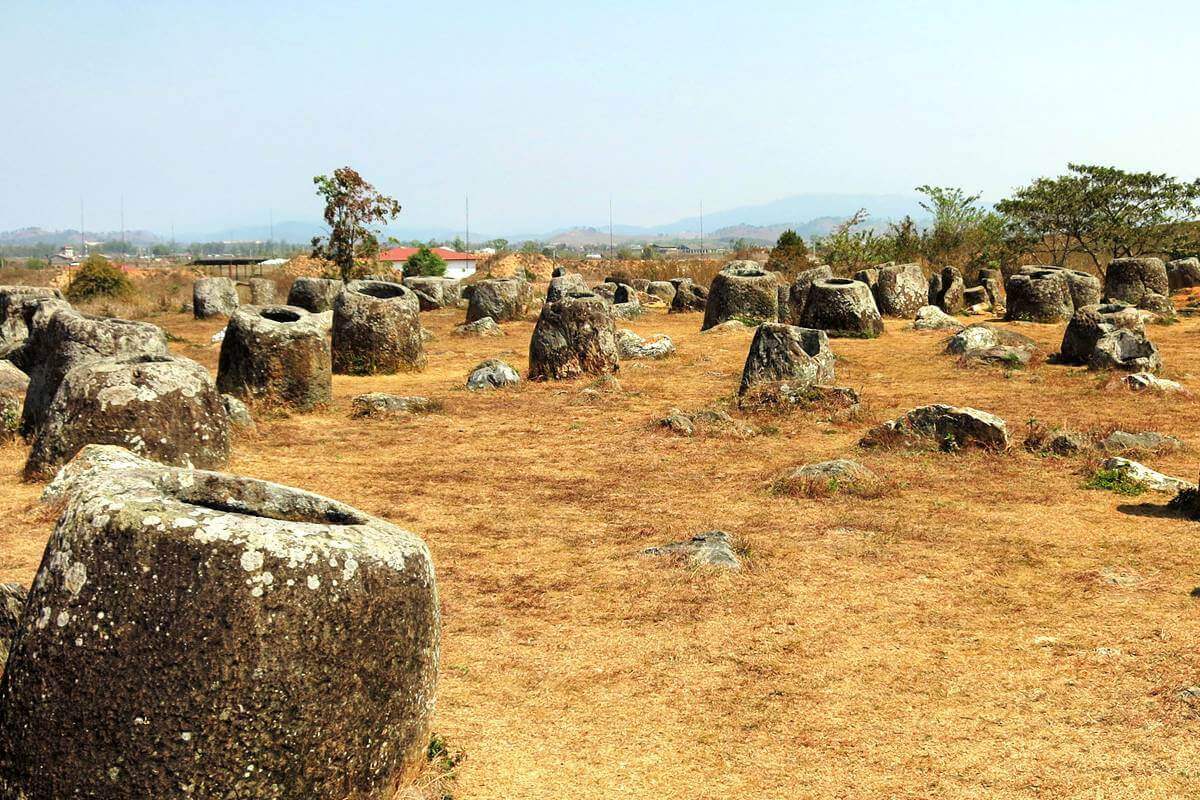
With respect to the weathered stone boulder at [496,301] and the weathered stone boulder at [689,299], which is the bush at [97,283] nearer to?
the weathered stone boulder at [496,301]

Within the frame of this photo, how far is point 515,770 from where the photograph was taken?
16.4 ft

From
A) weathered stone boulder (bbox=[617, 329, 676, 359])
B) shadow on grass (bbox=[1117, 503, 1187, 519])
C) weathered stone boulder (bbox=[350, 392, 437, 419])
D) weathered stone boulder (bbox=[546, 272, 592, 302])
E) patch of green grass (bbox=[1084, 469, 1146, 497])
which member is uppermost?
weathered stone boulder (bbox=[546, 272, 592, 302])

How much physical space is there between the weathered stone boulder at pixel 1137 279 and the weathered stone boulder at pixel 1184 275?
4.81 meters

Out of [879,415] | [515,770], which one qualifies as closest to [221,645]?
[515,770]

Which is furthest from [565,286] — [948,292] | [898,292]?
[948,292]

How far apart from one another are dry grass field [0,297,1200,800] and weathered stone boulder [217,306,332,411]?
31.1 inches

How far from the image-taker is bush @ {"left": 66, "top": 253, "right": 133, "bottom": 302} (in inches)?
1379

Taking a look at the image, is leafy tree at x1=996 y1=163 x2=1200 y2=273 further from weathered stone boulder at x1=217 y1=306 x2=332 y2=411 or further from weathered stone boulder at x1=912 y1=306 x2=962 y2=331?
weathered stone boulder at x1=217 y1=306 x2=332 y2=411

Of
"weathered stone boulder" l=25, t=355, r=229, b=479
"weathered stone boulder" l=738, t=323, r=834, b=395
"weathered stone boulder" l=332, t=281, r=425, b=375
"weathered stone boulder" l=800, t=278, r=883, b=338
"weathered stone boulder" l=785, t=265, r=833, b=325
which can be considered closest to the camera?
"weathered stone boulder" l=25, t=355, r=229, b=479

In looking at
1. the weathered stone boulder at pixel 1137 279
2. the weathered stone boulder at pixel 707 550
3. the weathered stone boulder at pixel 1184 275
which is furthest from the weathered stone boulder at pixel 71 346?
the weathered stone boulder at pixel 1184 275

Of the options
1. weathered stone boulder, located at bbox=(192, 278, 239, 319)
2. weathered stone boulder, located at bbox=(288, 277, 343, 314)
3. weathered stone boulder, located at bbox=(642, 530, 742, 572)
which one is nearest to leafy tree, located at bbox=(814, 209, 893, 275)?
weathered stone boulder, located at bbox=(288, 277, 343, 314)

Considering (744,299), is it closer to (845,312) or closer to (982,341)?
(845,312)

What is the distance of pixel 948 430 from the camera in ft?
38.1

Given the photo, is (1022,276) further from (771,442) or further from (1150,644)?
(1150,644)
